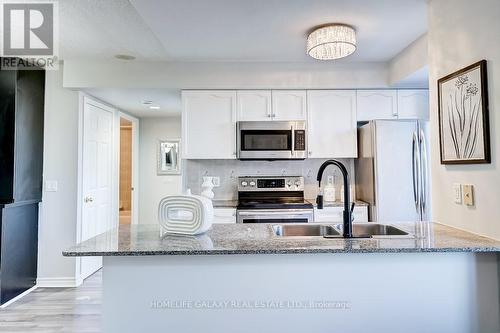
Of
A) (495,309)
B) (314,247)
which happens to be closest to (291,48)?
(314,247)

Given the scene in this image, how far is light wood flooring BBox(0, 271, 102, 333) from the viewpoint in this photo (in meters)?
2.60

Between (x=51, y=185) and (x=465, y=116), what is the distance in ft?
12.7

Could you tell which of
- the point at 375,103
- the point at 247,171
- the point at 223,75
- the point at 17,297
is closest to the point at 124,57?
the point at 223,75

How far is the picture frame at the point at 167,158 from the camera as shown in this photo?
5.48 m

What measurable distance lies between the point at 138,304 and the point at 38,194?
2660 mm

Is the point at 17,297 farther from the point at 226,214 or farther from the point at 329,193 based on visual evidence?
the point at 329,193

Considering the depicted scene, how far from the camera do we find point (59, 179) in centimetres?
356

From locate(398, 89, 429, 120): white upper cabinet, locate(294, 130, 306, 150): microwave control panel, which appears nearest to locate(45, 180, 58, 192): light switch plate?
locate(294, 130, 306, 150): microwave control panel

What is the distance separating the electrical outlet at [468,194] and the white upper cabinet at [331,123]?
71.7 inches

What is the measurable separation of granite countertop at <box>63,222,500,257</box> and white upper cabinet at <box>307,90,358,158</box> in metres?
1.82

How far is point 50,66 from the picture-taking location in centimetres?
352

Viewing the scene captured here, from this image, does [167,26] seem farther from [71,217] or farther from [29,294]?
[29,294]

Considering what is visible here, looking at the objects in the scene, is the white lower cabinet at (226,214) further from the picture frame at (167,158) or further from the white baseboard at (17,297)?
the picture frame at (167,158)

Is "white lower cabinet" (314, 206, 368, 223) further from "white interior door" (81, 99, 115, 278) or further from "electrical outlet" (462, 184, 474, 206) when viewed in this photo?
"white interior door" (81, 99, 115, 278)
